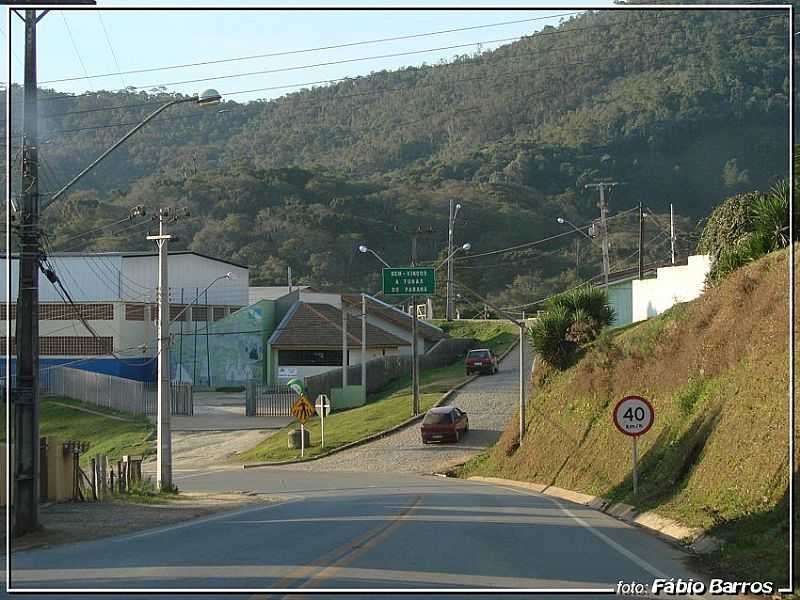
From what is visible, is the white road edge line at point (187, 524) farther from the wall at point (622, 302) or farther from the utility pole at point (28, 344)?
the wall at point (622, 302)

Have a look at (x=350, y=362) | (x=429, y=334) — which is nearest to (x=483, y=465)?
(x=350, y=362)

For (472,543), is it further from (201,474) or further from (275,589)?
(201,474)

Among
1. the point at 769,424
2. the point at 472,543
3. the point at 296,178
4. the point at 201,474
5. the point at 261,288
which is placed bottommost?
the point at 201,474

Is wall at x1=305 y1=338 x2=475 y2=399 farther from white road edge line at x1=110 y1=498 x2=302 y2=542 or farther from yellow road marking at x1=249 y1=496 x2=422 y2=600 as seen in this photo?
yellow road marking at x1=249 y1=496 x2=422 y2=600

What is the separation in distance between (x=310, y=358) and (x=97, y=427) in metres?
11.9

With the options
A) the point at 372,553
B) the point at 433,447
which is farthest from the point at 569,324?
the point at 372,553

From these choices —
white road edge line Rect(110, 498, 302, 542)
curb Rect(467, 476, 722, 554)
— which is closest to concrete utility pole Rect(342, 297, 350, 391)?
curb Rect(467, 476, 722, 554)

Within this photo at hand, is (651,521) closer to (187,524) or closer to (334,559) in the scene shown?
(334,559)

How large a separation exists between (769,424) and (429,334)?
62.9 meters

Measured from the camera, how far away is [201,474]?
42.8 m

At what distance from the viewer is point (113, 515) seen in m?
21.5

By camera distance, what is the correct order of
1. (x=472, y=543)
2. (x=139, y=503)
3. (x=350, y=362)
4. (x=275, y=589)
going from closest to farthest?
(x=275, y=589) < (x=472, y=543) < (x=139, y=503) < (x=350, y=362)

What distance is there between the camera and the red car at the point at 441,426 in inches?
1821

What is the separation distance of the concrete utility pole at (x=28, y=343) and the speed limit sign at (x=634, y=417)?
11072 mm
